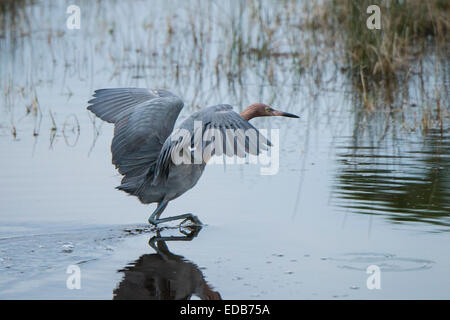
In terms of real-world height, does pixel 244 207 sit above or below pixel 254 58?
below

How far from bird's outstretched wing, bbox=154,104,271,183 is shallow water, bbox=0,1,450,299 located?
69cm

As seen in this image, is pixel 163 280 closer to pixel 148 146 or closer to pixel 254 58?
pixel 148 146

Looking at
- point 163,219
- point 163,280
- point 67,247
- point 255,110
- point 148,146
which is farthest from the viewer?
point 255,110

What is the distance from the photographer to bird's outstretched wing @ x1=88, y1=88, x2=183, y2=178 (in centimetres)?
681

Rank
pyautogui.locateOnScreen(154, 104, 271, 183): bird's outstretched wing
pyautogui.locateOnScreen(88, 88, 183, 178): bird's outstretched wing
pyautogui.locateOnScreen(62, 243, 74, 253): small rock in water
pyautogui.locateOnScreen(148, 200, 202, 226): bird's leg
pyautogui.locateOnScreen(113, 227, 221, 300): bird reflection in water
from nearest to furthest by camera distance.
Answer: pyautogui.locateOnScreen(113, 227, 221, 300): bird reflection in water < pyautogui.locateOnScreen(154, 104, 271, 183): bird's outstretched wing < pyautogui.locateOnScreen(62, 243, 74, 253): small rock in water < pyautogui.locateOnScreen(148, 200, 202, 226): bird's leg < pyautogui.locateOnScreen(88, 88, 183, 178): bird's outstretched wing

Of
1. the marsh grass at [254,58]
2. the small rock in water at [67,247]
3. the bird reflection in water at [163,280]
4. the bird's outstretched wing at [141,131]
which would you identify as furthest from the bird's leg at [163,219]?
the marsh grass at [254,58]

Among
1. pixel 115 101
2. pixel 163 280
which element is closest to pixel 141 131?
pixel 115 101

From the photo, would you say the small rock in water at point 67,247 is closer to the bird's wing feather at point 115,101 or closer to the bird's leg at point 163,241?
the bird's leg at point 163,241

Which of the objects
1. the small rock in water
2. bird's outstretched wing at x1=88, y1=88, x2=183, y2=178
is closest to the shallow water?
the small rock in water

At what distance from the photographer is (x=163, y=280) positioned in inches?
212

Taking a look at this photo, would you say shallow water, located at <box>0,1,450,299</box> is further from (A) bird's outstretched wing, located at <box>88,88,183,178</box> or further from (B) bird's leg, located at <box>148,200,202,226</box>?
(A) bird's outstretched wing, located at <box>88,88,183,178</box>

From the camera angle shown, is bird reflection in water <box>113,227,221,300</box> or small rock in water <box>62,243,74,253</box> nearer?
bird reflection in water <box>113,227,221,300</box>

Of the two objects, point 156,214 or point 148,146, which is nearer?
point 156,214

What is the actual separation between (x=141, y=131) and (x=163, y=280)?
1.74 m
